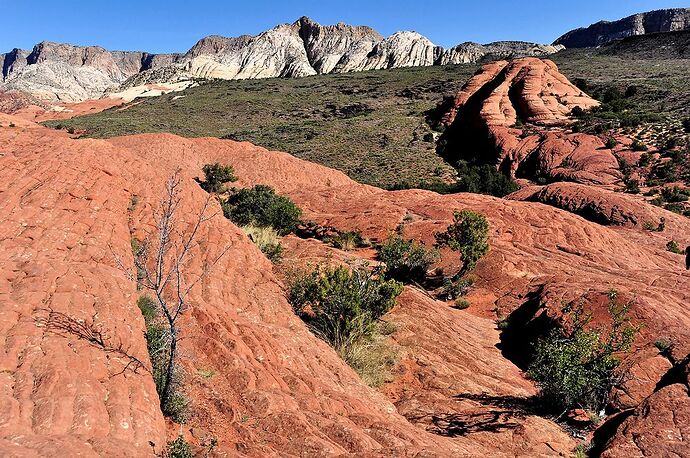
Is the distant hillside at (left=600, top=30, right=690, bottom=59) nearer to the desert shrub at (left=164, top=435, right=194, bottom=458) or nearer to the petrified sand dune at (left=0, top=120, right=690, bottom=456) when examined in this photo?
the petrified sand dune at (left=0, top=120, right=690, bottom=456)

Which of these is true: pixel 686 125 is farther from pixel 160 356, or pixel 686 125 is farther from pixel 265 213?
pixel 160 356

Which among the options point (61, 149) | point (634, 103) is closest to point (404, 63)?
point (634, 103)

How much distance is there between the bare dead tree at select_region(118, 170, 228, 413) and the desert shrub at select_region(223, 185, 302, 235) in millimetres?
6610

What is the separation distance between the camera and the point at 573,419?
8.32 metres

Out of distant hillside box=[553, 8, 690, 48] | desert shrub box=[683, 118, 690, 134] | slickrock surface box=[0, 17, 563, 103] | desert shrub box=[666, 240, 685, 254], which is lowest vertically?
desert shrub box=[666, 240, 685, 254]

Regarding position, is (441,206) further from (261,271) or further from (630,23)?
(630,23)

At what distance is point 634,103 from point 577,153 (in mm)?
16518

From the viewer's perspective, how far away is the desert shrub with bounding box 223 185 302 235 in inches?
751

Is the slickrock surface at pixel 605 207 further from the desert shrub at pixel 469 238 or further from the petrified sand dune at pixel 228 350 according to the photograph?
the desert shrub at pixel 469 238

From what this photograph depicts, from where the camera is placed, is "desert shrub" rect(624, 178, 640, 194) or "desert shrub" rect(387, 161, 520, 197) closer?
"desert shrub" rect(624, 178, 640, 194)

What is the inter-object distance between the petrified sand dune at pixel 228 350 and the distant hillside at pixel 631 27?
565ft

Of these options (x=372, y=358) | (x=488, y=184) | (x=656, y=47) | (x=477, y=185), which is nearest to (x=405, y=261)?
(x=372, y=358)

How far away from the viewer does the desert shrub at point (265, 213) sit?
19078 mm

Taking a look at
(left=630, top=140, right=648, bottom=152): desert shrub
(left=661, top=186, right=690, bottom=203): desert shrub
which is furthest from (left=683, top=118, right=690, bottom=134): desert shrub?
(left=661, top=186, right=690, bottom=203): desert shrub
